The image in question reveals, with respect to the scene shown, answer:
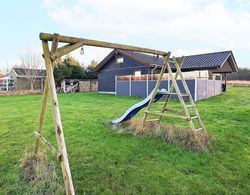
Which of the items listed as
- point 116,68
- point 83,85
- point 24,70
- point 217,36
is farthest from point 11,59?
point 217,36

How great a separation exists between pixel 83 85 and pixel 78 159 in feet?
78.4

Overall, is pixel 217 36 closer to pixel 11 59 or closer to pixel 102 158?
pixel 102 158

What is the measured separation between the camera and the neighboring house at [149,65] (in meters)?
14.8

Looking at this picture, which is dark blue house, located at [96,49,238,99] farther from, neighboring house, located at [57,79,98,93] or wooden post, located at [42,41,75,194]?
wooden post, located at [42,41,75,194]

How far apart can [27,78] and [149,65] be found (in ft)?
63.2

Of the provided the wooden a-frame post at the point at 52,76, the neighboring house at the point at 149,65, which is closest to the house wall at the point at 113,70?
the neighboring house at the point at 149,65

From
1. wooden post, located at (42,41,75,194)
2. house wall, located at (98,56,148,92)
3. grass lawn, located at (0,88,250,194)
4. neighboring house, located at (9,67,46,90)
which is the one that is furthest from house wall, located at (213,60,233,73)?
neighboring house, located at (9,67,46,90)

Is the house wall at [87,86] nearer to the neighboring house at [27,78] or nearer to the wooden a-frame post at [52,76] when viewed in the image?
the neighboring house at [27,78]

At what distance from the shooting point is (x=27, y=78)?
2873 centimetres

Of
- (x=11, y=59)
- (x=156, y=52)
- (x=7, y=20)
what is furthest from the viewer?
(x=11, y=59)

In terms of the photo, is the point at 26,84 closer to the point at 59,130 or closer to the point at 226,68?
the point at 226,68

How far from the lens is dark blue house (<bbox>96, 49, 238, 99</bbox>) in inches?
595

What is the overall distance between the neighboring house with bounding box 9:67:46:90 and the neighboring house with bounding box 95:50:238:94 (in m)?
10.6

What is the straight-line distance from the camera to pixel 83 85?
88.3 ft
